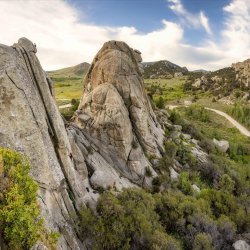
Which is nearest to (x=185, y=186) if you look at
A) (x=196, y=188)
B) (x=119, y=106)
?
(x=196, y=188)

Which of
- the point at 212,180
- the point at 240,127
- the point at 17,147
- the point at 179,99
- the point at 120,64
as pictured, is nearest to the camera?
the point at 17,147

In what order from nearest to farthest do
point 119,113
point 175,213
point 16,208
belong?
1. point 16,208
2. point 175,213
3. point 119,113

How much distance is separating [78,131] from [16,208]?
63.8ft

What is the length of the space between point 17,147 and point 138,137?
20958 millimetres

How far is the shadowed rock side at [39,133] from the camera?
747 inches

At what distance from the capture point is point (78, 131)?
107 ft

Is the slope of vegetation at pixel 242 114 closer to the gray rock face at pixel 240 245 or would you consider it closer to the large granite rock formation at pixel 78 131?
the large granite rock formation at pixel 78 131

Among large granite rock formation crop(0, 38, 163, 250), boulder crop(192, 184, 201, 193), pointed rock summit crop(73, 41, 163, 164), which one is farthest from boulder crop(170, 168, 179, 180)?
pointed rock summit crop(73, 41, 163, 164)

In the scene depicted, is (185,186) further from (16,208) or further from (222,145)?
(16,208)

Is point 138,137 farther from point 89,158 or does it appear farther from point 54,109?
point 54,109

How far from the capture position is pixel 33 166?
753 inches

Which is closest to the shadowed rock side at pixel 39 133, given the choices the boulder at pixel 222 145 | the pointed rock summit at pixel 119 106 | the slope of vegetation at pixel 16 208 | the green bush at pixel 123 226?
the green bush at pixel 123 226

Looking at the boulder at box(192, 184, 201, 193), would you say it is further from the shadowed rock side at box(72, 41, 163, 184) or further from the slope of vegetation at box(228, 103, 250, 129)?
the slope of vegetation at box(228, 103, 250, 129)

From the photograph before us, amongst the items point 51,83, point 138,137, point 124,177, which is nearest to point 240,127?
point 138,137
